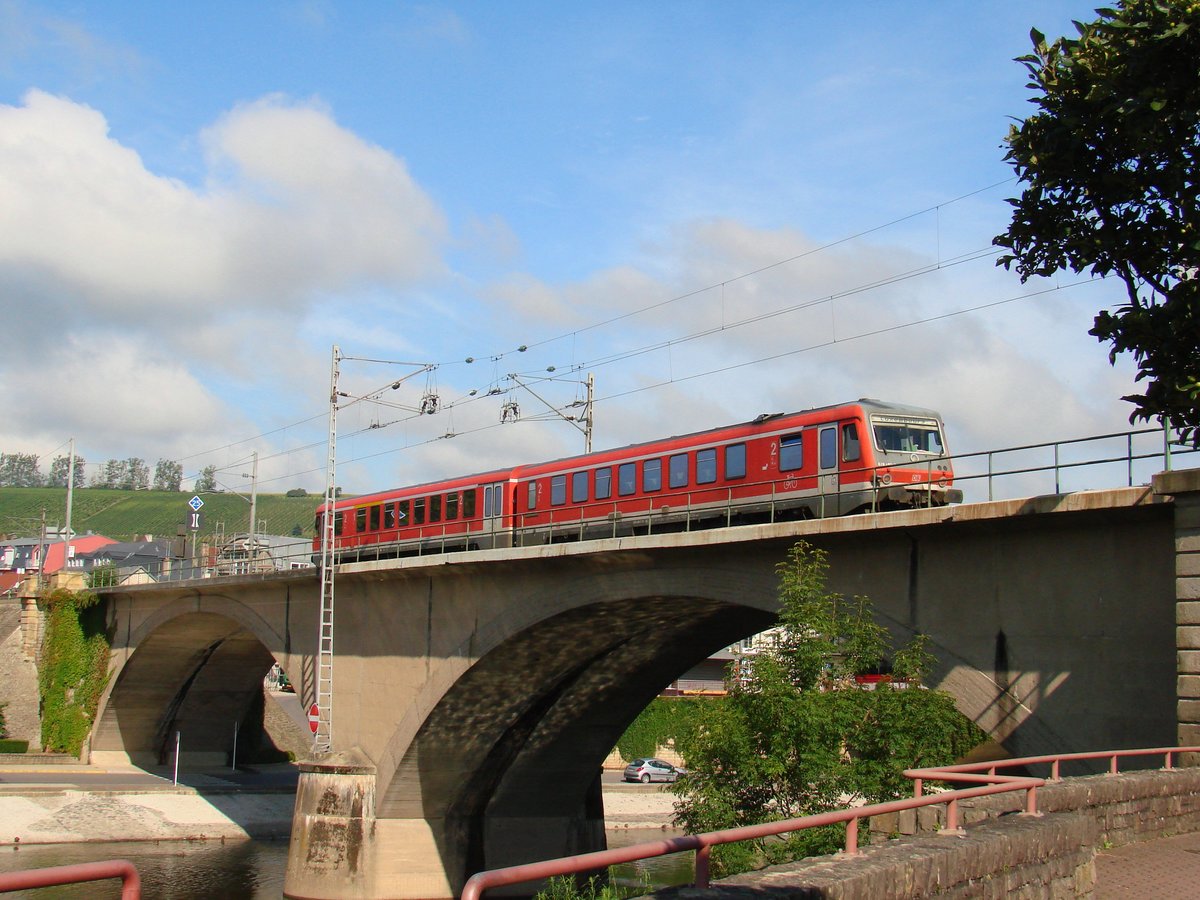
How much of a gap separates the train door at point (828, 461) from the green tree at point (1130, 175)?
26.7 feet

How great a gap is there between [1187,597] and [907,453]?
10.4 m

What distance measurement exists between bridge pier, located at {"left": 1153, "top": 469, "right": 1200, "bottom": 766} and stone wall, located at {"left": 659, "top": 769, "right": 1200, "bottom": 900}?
0.71m

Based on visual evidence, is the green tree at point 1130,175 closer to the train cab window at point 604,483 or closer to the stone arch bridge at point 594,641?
the stone arch bridge at point 594,641

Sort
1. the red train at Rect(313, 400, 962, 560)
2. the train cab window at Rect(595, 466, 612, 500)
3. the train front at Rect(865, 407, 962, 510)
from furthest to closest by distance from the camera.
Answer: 1. the train cab window at Rect(595, 466, 612, 500)
2. the red train at Rect(313, 400, 962, 560)
3. the train front at Rect(865, 407, 962, 510)

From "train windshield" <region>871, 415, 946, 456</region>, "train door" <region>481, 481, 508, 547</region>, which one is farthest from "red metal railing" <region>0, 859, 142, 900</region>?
"train door" <region>481, 481, 508, 547</region>

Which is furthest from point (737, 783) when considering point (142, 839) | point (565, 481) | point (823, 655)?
point (142, 839)

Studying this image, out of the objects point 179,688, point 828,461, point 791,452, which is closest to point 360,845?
point 791,452

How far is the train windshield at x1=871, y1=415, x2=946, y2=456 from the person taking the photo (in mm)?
24781

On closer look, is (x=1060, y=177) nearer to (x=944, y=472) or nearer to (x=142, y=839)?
(x=944, y=472)

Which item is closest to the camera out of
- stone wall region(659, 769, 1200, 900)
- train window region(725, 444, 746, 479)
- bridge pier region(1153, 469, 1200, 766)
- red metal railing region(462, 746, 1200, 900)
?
red metal railing region(462, 746, 1200, 900)

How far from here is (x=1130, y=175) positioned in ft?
53.2

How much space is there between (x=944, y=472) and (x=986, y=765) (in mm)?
13622

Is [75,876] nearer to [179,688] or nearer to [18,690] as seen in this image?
[179,688]

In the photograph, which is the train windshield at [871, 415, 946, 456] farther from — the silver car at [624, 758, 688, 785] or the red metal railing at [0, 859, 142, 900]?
the silver car at [624, 758, 688, 785]
